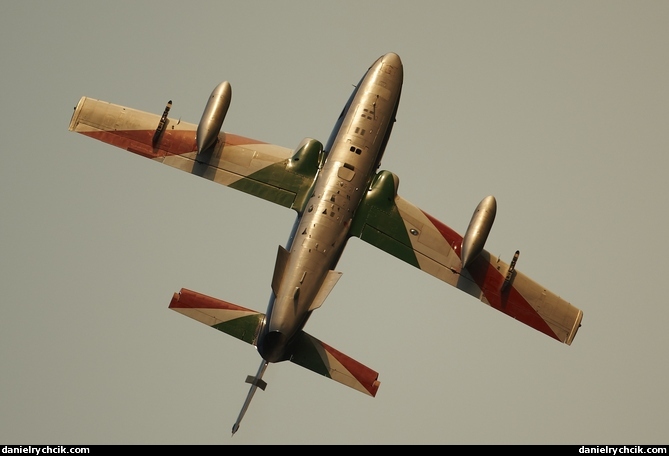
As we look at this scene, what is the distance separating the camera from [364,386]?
45.0 m

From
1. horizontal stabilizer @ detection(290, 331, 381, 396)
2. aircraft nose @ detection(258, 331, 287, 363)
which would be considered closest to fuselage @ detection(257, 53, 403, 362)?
aircraft nose @ detection(258, 331, 287, 363)

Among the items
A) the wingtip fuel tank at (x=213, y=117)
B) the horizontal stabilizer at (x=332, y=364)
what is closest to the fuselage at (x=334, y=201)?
the horizontal stabilizer at (x=332, y=364)

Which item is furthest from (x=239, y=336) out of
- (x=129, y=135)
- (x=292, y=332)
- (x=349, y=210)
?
(x=129, y=135)

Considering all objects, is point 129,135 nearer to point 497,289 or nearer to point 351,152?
point 351,152

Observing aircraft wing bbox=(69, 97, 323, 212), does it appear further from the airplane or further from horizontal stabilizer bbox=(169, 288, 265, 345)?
horizontal stabilizer bbox=(169, 288, 265, 345)

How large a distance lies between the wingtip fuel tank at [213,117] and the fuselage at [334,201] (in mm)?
4308

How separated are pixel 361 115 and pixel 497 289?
8.55m

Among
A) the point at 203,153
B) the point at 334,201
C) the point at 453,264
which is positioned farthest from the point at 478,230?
the point at 203,153

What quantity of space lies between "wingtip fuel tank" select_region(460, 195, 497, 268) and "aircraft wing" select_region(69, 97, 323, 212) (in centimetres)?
634

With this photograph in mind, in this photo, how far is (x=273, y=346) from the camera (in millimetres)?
45031

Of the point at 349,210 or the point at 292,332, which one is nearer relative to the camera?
the point at 292,332

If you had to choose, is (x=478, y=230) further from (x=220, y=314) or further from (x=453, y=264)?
(x=220, y=314)

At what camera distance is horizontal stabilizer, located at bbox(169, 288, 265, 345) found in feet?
149

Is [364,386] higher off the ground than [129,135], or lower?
lower
